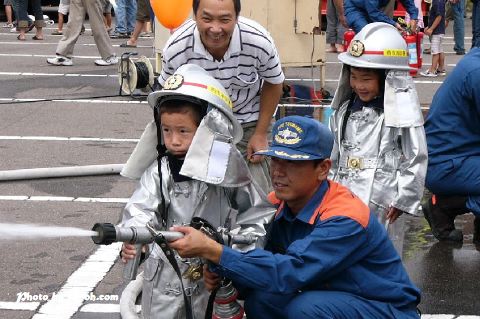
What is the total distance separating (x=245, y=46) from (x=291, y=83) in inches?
354

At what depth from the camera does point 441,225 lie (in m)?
6.87

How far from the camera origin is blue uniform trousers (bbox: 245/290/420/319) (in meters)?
4.04

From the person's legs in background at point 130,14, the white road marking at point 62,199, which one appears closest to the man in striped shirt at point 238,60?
the white road marking at point 62,199

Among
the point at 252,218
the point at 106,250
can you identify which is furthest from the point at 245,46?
the point at 106,250

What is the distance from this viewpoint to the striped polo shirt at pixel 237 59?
5.10m

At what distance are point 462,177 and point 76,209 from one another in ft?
9.29

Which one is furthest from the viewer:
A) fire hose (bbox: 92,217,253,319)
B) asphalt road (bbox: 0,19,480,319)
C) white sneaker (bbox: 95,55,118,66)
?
white sneaker (bbox: 95,55,118,66)

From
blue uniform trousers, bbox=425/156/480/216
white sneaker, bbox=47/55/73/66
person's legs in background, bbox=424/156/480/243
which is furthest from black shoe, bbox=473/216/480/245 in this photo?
white sneaker, bbox=47/55/73/66

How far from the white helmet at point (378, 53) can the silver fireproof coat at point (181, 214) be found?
4.31 ft

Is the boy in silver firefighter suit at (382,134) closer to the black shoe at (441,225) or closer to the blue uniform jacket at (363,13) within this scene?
the black shoe at (441,225)

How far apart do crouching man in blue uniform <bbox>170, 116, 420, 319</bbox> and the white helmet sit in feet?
3.85

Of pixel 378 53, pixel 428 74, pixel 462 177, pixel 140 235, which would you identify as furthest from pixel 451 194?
pixel 428 74

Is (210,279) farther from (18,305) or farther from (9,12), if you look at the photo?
(9,12)

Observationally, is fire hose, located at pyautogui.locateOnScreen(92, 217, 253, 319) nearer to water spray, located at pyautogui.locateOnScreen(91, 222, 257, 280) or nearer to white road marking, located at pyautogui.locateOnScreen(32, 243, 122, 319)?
water spray, located at pyautogui.locateOnScreen(91, 222, 257, 280)
